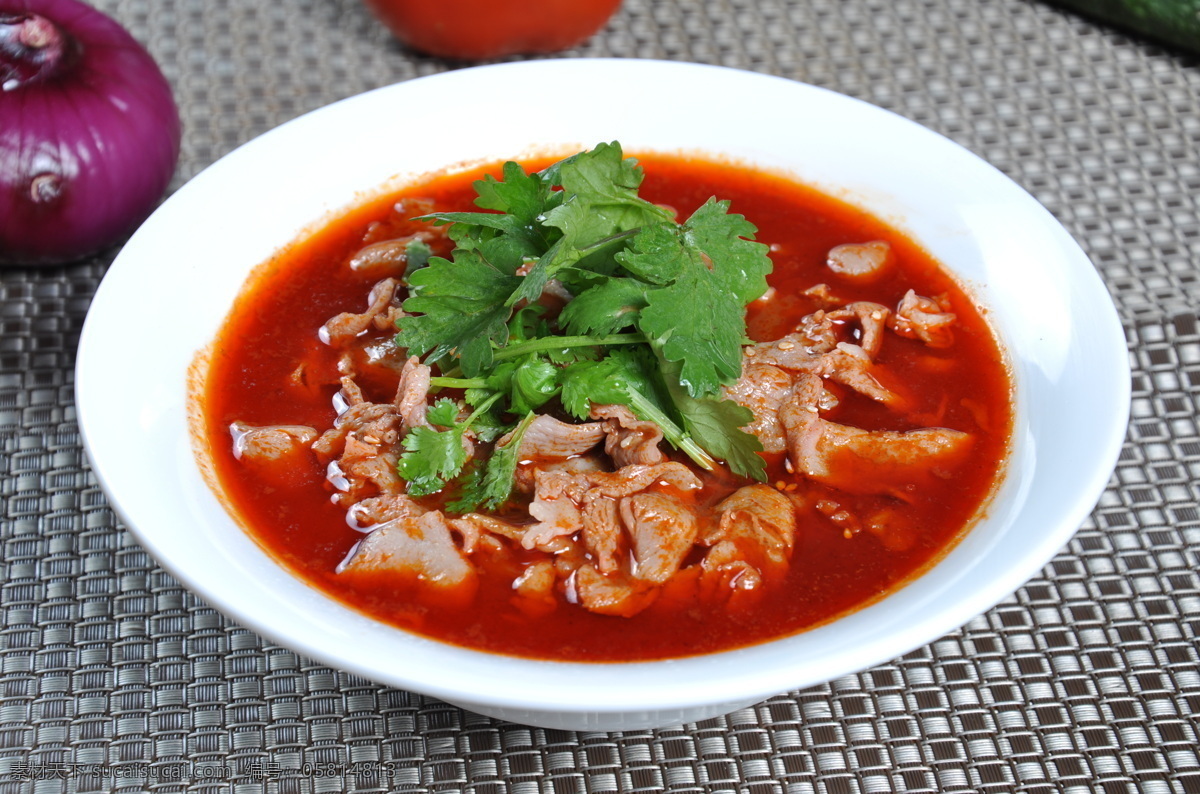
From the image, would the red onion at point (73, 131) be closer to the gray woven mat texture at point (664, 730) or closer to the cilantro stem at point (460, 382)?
the gray woven mat texture at point (664, 730)

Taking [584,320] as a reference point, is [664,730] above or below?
below

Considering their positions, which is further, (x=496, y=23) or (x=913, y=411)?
(x=496, y=23)

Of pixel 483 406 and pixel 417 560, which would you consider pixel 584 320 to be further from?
pixel 417 560

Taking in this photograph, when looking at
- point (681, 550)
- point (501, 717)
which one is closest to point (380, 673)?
point (501, 717)

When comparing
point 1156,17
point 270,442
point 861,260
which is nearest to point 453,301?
point 270,442

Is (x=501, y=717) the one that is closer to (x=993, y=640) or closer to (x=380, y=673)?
(x=380, y=673)

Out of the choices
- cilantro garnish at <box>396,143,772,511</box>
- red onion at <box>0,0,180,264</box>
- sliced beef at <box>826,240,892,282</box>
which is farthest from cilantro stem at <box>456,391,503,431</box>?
red onion at <box>0,0,180,264</box>

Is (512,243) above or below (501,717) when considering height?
above
